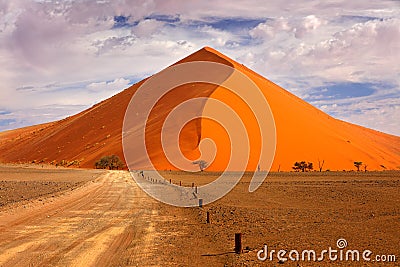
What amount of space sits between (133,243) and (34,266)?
3376 millimetres

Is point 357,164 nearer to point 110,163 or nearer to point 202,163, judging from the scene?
point 202,163

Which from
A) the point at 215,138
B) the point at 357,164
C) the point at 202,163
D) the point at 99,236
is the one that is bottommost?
the point at 99,236

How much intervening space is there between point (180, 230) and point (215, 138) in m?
56.0

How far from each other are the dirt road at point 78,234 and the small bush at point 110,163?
48.0 m

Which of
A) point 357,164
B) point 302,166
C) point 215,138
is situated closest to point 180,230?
point 302,166

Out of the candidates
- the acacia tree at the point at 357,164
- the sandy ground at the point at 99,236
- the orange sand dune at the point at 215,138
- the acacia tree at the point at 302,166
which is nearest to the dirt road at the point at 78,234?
the sandy ground at the point at 99,236

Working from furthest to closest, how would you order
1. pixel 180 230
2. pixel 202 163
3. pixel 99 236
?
pixel 202 163 → pixel 180 230 → pixel 99 236

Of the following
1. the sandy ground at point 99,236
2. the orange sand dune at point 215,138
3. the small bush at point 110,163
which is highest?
the orange sand dune at point 215,138

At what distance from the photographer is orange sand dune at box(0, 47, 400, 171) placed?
7075cm

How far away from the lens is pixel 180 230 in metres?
15.9

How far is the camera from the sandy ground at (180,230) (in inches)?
454

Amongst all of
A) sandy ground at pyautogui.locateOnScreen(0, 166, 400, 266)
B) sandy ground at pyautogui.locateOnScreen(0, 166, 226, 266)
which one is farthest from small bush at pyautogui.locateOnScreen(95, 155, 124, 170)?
sandy ground at pyautogui.locateOnScreen(0, 166, 226, 266)

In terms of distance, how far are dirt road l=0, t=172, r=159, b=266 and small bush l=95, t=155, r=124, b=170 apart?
48034mm

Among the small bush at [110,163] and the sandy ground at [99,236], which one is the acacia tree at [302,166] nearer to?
the small bush at [110,163]
